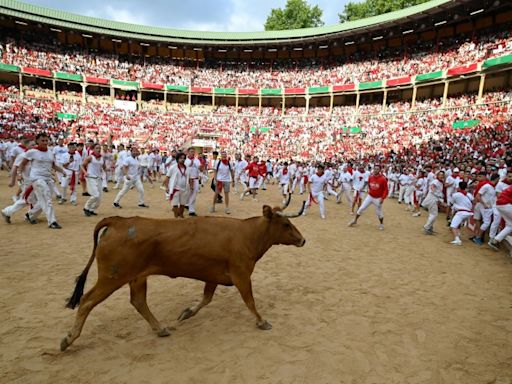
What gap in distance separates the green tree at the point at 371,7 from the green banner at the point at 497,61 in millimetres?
31095

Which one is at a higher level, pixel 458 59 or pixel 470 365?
pixel 458 59

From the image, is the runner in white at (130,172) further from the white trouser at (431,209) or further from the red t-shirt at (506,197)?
the red t-shirt at (506,197)

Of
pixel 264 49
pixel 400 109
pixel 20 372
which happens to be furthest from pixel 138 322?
pixel 264 49

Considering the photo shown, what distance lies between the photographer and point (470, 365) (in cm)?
378

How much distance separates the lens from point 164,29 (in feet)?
169

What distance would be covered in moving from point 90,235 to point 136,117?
1539 inches

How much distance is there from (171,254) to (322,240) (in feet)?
20.1

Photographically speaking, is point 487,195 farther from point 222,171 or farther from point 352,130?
point 352,130

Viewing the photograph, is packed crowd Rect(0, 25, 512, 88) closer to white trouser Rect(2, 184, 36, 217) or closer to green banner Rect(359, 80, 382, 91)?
green banner Rect(359, 80, 382, 91)

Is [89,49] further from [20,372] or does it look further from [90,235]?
[20,372]

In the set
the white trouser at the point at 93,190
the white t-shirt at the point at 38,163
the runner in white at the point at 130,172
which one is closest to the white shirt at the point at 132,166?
the runner in white at the point at 130,172

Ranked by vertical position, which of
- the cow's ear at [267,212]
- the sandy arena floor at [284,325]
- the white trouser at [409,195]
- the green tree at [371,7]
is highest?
the green tree at [371,7]

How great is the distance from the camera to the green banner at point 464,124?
2897 centimetres

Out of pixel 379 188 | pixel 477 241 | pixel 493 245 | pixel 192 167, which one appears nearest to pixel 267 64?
pixel 192 167
